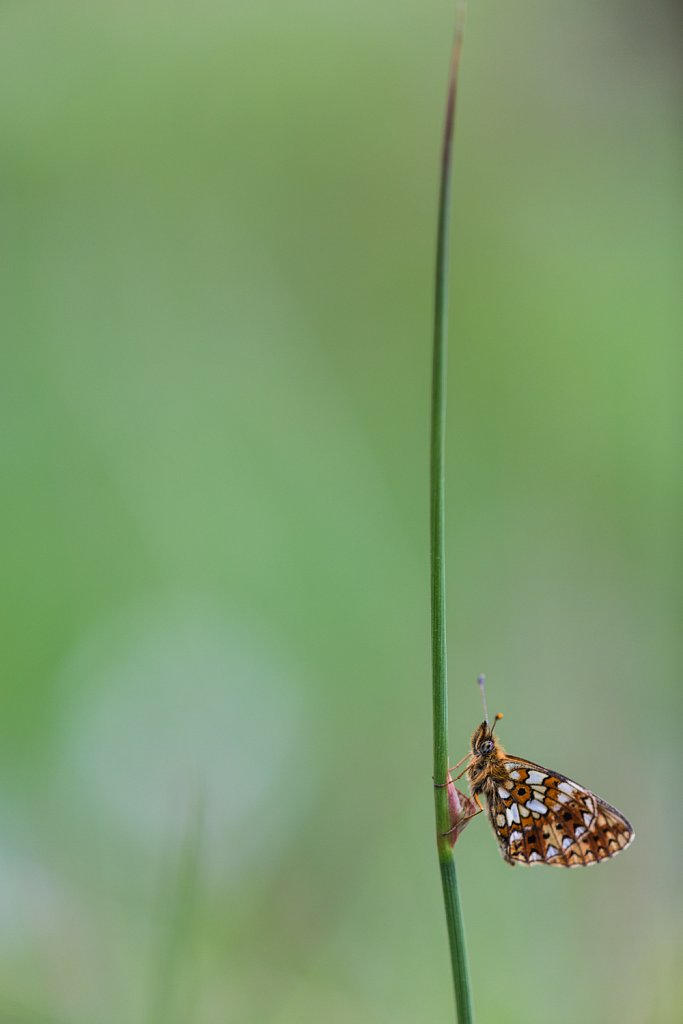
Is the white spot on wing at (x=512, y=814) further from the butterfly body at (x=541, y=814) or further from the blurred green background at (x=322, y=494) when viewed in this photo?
the blurred green background at (x=322, y=494)

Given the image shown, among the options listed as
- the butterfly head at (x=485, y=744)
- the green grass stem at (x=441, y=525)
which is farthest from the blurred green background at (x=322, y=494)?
the green grass stem at (x=441, y=525)

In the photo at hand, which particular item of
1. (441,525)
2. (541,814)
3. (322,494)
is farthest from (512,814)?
(322,494)

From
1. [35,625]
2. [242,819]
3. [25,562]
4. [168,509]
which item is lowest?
[242,819]

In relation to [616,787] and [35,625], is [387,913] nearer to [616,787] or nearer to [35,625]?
[616,787]

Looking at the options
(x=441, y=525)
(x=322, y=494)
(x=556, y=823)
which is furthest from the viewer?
(x=322, y=494)

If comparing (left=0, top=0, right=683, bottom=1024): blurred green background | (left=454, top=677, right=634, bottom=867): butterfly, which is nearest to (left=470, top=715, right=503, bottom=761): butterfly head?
(left=454, top=677, right=634, bottom=867): butterfly

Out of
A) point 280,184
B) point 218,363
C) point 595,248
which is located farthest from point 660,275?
point 218,363

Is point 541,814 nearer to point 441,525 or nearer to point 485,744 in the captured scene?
point 485,744
